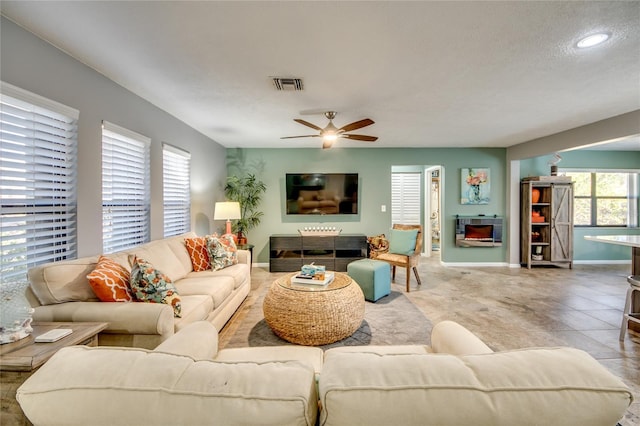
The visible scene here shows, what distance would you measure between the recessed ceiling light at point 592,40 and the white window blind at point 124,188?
3.98 m

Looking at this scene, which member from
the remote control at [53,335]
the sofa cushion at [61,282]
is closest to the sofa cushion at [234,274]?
the sofa cushion at [61,282]

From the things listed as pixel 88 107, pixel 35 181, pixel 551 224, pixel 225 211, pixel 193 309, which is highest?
pixel 88 107

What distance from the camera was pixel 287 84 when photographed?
8.73 ft

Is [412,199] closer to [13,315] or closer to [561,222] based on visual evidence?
[561,222]

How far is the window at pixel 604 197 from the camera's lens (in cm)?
604

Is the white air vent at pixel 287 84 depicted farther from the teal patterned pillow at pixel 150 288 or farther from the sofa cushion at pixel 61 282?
the sofa cushion at pixel 61 282

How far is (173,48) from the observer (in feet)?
6.81

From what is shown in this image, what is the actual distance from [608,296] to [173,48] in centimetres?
602

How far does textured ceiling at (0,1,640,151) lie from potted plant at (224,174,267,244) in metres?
1.97

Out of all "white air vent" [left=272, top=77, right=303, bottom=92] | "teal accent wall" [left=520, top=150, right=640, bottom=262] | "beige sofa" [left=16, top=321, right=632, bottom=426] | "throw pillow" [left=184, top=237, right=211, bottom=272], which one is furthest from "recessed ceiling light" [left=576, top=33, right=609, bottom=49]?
"teal accent wall" [left=520, top=150, right=640, bottom=262]

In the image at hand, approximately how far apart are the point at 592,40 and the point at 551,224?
15.4 ft

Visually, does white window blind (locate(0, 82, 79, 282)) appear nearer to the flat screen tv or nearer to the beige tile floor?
the beige tile floor

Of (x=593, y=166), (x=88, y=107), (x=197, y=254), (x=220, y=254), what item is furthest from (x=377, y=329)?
(x=593, y=166)

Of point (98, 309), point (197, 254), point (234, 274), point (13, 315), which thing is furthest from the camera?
point (197, 254)
